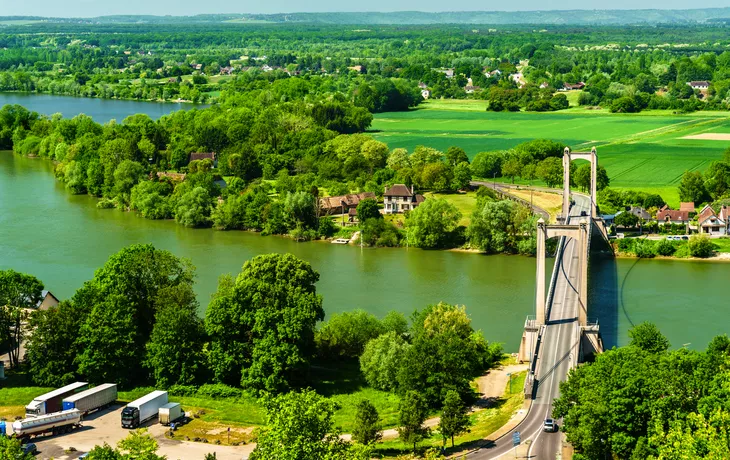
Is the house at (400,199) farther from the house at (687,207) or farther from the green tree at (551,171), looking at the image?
the house at (687,207)

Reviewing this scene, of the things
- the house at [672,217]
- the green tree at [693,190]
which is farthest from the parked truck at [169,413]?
the green tree at [693,190]

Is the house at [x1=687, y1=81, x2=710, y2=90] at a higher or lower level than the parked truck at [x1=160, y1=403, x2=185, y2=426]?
higher

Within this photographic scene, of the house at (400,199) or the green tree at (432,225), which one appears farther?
the house at (400,199)

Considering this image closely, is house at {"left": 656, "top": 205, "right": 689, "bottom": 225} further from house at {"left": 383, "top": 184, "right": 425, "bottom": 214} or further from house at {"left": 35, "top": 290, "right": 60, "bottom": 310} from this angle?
house at {"left": 35, "top": 290, "right": 60, "bottom": 310}

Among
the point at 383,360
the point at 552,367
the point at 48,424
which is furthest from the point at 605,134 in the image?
the point at 48,424

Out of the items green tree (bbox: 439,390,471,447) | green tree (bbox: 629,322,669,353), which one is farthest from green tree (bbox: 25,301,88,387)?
green tree (bbox: 629,322,669,353)

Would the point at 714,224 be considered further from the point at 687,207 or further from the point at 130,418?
the point at 130,418
